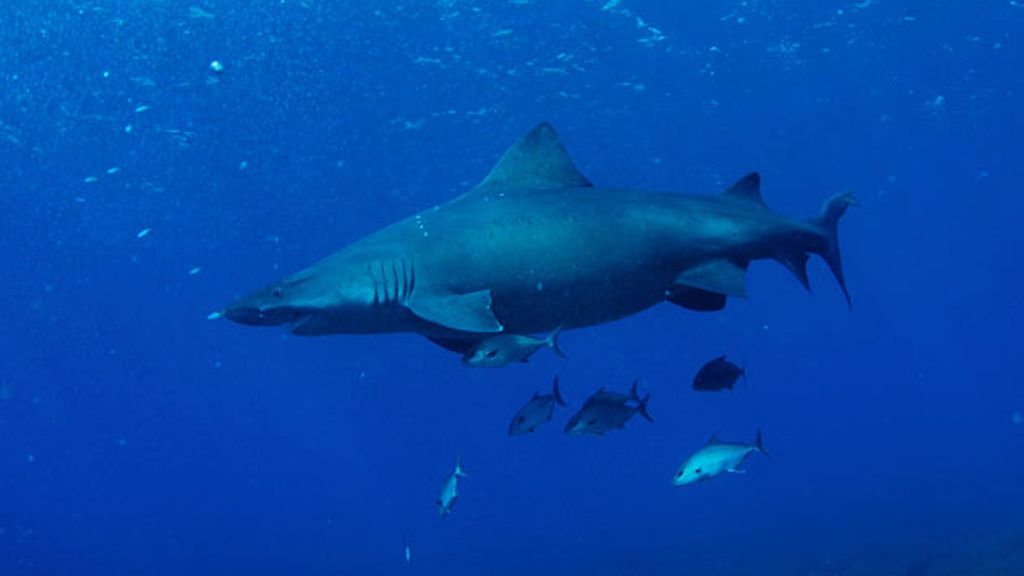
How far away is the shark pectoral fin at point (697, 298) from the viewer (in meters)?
6.16

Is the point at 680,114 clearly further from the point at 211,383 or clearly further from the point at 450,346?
the point at 211,383

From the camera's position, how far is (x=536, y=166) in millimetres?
6375

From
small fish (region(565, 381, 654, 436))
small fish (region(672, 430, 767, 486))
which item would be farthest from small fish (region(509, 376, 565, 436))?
small fish (region(672, 430, 767, 486))

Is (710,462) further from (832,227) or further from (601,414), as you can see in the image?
(832,227)

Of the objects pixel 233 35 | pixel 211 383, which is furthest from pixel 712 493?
pixel 211 383

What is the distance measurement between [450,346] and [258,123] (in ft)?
77.9

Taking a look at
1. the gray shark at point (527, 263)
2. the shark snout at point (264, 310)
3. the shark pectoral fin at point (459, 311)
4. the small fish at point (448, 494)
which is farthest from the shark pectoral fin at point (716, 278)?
the small fish at point (448, 494)

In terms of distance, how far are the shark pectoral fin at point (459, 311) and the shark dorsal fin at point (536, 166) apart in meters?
1.28

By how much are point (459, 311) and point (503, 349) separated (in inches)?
32.1

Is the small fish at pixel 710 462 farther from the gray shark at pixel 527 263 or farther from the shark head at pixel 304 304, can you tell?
the shark head at pixel 304 304

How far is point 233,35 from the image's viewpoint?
883 inches

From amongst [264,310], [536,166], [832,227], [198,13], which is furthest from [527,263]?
[198,13]

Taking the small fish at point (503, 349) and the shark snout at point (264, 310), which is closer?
the shark snout at point (264, 310)

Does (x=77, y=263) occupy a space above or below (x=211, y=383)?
above
